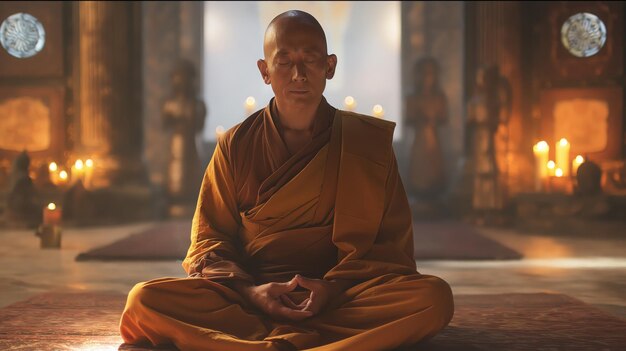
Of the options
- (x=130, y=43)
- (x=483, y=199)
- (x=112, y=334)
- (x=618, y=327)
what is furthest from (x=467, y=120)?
(x=112, y=334)

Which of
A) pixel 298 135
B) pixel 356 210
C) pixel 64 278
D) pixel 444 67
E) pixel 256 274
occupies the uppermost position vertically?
pixel 444 67

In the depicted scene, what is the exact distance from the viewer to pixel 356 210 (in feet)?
8.97

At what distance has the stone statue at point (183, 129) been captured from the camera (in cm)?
937

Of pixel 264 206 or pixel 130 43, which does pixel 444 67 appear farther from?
pixel 264 206

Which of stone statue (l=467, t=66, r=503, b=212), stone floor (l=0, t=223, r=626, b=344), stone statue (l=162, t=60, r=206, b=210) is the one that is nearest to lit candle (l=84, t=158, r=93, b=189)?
stone statue (l=162, t=60, r=206, b=210)

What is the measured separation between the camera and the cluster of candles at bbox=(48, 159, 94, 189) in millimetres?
8305

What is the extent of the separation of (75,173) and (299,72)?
611 centimetres

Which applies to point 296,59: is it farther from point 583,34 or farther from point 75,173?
point 583,34

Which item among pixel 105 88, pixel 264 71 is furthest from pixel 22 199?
pixel 264 71

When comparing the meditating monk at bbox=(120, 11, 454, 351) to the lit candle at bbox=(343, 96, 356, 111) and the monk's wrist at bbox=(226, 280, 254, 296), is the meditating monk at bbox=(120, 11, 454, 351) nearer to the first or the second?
the monk's wrist at bbox=(226, 280, 254, 296)

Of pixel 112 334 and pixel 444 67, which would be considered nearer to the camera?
pixel 112 334

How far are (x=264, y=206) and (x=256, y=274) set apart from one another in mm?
266

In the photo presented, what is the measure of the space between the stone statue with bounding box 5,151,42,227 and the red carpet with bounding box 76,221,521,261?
50.8 inches

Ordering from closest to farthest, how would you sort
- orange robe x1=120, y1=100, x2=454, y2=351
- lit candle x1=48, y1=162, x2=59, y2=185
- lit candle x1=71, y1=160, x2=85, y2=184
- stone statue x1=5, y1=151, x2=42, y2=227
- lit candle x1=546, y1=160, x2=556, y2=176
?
orange robe x1=120, y1=100, x2=454, y2=351 → lit candle x1=546, y1=160, x2=556, y2=176 → stone statue x1=5, y1=151, x2=42, y2=227 → lit candle x1=71, y1=160, x2=85, y2=184 → lit candle x1=48, y1=162, x2=59, y2=185
